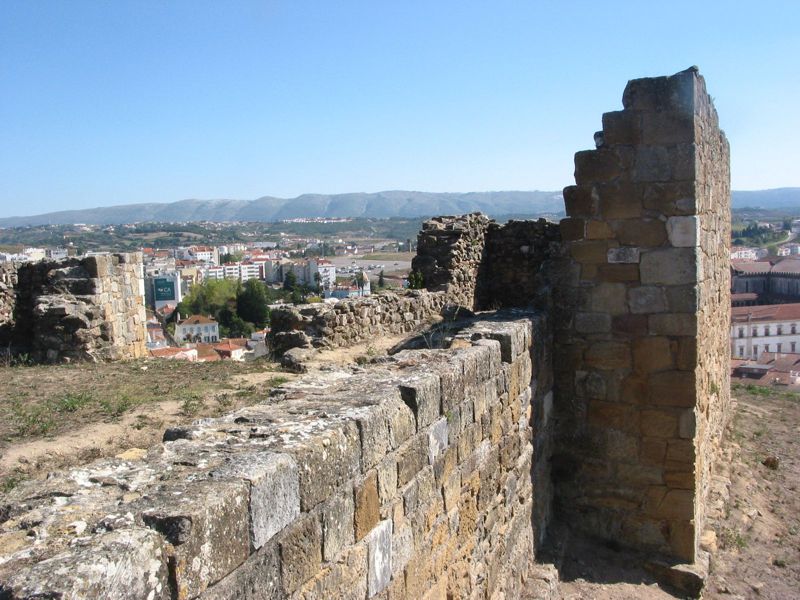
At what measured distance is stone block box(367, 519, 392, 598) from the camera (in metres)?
3.34

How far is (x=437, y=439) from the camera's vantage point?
414cm

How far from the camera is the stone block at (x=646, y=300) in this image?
671 centimetres

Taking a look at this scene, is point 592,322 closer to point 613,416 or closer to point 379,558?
point 613,416

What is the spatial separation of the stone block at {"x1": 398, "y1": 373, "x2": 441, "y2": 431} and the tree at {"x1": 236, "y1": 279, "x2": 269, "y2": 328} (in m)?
49.8

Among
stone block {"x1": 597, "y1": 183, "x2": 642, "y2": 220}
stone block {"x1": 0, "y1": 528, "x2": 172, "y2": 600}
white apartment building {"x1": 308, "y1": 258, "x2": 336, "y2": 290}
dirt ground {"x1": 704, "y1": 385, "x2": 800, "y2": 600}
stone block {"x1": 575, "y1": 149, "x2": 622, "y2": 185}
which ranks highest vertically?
stone block {"x1": 575, "y1": 149, "x2": 622, "y2": 185}

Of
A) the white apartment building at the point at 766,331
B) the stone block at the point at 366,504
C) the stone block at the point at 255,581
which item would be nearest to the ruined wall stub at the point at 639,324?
the stone block at the point at 366,504

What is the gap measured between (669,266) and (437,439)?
3.60 m

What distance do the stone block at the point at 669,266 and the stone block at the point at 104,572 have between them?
5655 millimetres

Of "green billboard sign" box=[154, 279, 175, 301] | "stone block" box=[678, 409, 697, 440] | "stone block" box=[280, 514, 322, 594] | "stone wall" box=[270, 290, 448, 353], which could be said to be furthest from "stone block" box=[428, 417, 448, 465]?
"green billboard sign" box=[154, 279, 175, 301]

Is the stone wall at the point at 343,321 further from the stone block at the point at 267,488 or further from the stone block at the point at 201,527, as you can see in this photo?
the stone block at the point at 201,527

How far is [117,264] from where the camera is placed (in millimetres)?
12398

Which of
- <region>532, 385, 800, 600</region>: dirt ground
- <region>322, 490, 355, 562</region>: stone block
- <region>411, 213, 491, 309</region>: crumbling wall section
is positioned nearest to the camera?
<region>322, 490, 355, 562</region>: stone block

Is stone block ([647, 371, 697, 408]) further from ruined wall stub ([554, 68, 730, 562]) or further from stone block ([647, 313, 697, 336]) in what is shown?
stone block ([647, 313, 697, 336])

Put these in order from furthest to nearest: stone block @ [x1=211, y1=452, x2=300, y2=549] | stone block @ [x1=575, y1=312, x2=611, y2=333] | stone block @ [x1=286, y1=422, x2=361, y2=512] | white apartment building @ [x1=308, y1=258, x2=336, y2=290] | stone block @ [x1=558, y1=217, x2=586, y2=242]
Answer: white apartment building @ [x1=308, y1=258, x2=336, y2=290] < stone block @ [x1=558, y1=217, x2=586, y2=242] < stone block @ [x1=575, y1=312, x2=611, y2=333] < stone block @ [x1=286, y1=422, x2=361, y2=512] < stone block @ [x1=211, y1=452, x2=300, y2=549]
